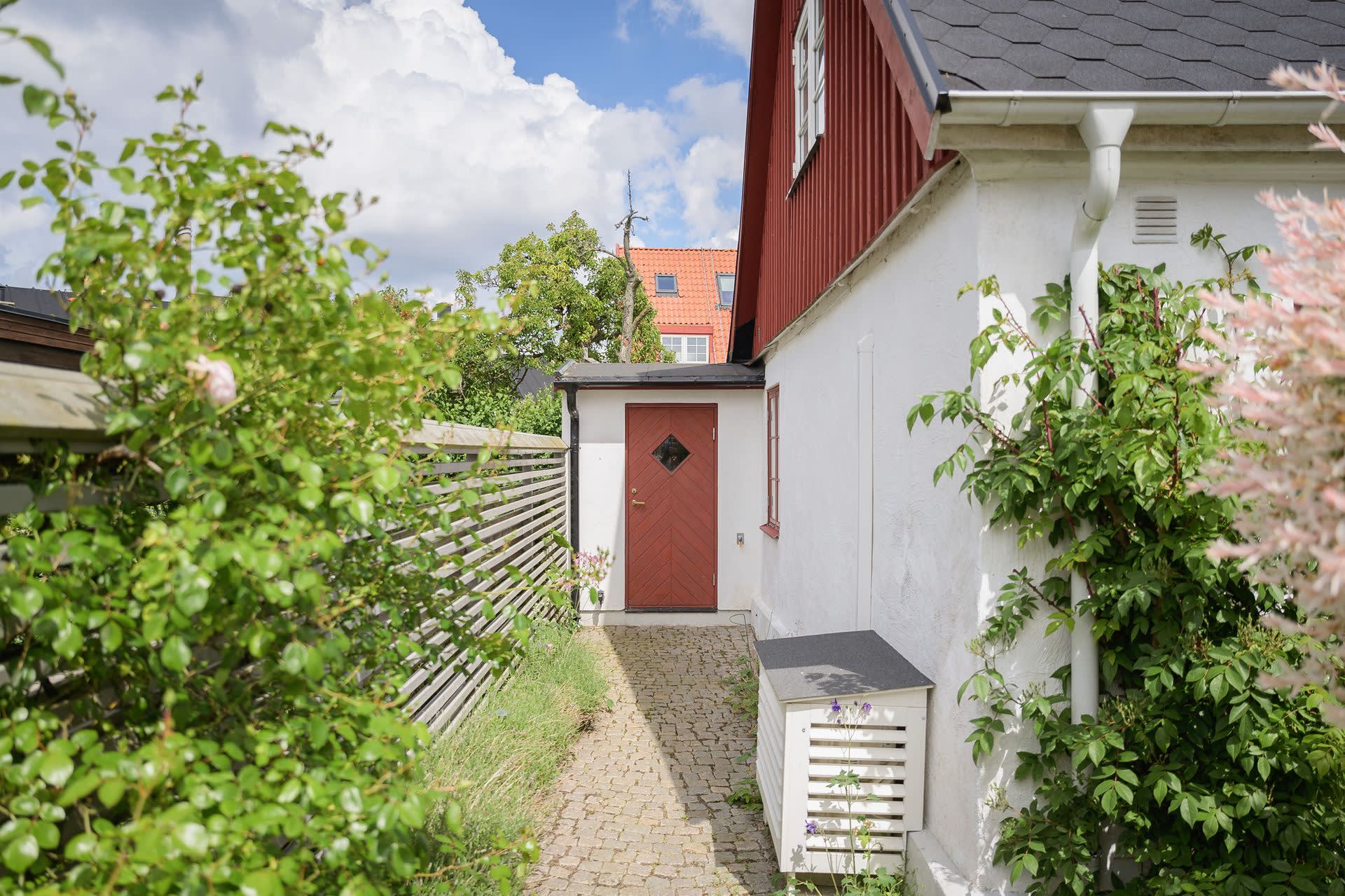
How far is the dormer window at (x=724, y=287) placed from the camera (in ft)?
91.8

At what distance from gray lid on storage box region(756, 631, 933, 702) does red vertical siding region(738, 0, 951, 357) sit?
2173 mm

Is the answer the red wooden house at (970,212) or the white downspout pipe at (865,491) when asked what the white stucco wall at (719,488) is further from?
the white downspout pipe at (865,491)

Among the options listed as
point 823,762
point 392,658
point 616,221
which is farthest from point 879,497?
point 616,221

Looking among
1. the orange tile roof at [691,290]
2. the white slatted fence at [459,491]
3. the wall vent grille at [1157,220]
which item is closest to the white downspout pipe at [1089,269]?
the wall vent grille at [1157,220]

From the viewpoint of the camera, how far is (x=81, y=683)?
1.50 metres

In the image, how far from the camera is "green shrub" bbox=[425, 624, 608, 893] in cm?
328

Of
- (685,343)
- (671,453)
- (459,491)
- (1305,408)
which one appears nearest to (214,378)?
(459,491)

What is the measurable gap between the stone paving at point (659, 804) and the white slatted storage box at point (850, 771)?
1.29ft

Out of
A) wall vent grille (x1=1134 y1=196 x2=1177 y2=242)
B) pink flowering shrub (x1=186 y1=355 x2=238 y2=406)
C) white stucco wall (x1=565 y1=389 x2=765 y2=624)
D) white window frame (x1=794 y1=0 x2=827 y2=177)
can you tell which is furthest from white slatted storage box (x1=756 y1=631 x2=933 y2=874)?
white stucco wall (x1=565 y1=389 x2=765 y2=624)

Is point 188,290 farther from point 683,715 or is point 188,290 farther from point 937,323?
point 683,715

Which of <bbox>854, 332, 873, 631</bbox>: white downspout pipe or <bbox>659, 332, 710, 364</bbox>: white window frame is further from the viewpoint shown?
<bbox>659, 332, 710, 364</bbox>: white window frame

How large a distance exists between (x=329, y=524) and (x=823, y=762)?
260cm

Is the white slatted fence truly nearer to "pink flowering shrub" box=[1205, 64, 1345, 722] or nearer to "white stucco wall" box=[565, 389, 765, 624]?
"white stucco wall" box=[565, 389, 765, 624]

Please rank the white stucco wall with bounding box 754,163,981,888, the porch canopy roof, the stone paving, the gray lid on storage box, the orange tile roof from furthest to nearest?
the orange tile roof < the porch canopy roof < the stone paving < the gray lid on storage box < the white stucco wall with bounding box 754,163,981,888
